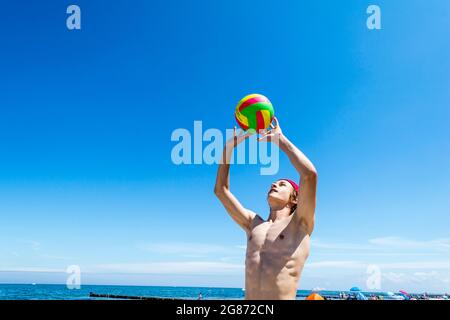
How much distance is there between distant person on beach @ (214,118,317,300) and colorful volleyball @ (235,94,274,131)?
0.47ft

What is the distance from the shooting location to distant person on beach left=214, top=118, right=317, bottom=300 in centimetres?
384

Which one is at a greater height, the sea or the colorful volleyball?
the colorful volleyball

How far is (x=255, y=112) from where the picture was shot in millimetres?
4504

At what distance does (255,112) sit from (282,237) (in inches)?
59.7

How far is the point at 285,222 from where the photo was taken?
416cm

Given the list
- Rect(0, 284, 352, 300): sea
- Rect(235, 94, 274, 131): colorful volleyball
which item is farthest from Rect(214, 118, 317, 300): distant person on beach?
Rect(0, 284, 352, 300): sea

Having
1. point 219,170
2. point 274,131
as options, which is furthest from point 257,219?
point 274,131

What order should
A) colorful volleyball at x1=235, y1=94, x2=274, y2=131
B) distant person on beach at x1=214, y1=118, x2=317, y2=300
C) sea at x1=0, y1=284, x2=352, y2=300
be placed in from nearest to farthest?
distant person on beach at x1=214, y1=118, x2=317, y2=300 < colorful volleyball at x1=235, y1=94, x2=274, y2=131 < sea at x1=0, y1=284, x2=352, y2=300

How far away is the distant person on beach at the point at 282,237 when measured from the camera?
3844mm

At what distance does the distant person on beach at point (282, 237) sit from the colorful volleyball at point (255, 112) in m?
0.14

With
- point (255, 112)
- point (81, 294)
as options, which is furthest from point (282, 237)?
point (81, 294)

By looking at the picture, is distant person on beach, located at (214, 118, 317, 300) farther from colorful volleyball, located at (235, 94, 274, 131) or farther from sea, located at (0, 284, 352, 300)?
sea, located at (0, 284, 352, 300)

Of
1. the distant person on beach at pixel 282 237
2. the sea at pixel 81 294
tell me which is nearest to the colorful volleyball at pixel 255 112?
the distant person on beach at pixel 282 237
